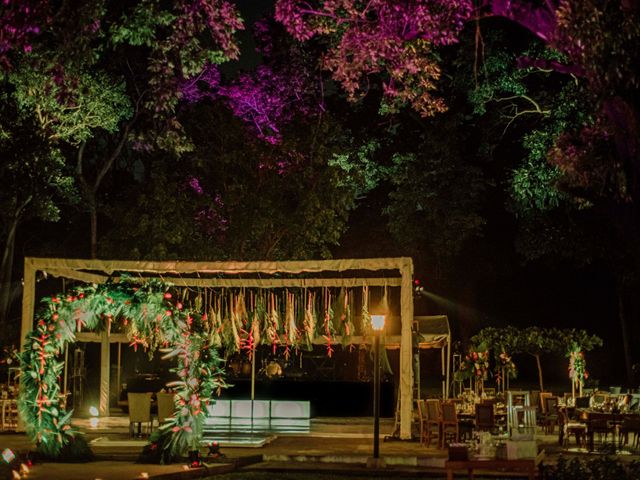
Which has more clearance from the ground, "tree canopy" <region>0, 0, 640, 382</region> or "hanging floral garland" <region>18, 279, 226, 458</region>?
"tree canopy" <region>0, 0, 640, 382</region>

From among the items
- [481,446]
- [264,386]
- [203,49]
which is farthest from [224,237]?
[481,446]

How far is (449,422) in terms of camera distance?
15.5 metres

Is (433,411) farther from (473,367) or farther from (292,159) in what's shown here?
(292,159)

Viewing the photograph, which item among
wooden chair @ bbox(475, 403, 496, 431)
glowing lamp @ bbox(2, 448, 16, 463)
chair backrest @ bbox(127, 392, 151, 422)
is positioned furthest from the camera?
chair backrest @ bbox(127, 392, 151, 422)

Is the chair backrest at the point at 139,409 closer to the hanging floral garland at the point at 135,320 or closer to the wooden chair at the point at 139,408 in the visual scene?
the wooden chair at the point at 139,408

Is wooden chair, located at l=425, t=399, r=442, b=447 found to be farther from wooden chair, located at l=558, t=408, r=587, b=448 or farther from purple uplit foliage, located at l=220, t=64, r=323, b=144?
purple uplit foliage, located at l=220, t=64, r=323, b=144

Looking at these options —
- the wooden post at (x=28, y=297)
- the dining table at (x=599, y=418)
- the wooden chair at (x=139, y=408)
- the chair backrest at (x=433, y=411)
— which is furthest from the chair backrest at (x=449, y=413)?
the wooden post at (x=28, y=297)

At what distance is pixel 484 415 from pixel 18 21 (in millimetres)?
9642

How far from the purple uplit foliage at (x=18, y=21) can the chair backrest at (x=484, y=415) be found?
9.26 m

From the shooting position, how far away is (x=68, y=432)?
13633 mm

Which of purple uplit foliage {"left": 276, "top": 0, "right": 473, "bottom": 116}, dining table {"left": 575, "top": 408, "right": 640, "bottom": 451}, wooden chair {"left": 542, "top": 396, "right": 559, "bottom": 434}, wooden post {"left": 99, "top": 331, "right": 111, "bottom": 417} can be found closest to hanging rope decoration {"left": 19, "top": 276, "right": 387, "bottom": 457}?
purple uplit foliage {"left": 276, "top": 0, "right": 473, "bottom": 116}

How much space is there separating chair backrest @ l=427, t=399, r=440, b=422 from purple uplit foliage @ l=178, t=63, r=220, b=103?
13487 millimetres

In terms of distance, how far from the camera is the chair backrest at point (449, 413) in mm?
15523

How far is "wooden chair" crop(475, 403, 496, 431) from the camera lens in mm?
15867
